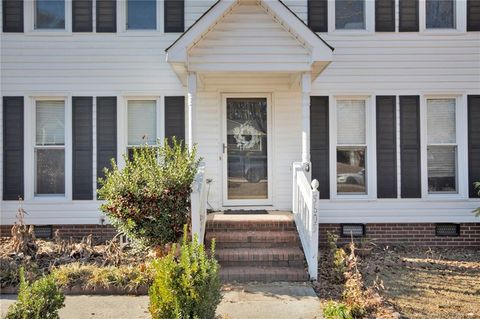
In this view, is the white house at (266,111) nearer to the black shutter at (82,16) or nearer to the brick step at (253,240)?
the black shutter at (82,16)

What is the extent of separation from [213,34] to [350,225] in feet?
14.6

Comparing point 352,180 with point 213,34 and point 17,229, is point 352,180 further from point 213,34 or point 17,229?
point 17,229

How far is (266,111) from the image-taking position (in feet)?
28.8

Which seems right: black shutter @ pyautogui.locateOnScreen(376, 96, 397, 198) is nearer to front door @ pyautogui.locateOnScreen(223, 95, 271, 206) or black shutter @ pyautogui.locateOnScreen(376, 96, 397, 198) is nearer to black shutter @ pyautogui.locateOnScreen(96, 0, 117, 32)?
front door @ pyautogui.locateOnScreen(223, 95, 271, 206)

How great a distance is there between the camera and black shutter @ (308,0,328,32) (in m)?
8.61

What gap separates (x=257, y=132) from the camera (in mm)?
8805

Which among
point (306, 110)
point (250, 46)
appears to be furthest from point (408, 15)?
point (250, 46)

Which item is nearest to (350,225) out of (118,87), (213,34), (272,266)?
(272,266)

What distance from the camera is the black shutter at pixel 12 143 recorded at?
851cm

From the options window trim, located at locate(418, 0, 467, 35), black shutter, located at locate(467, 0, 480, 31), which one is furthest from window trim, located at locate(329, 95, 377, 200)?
black shutter, located at locate(467, 0, 480, 31)

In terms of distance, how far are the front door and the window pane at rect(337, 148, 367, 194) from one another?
1442 millimetres

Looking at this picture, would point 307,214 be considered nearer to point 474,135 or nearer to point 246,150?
point 246,150

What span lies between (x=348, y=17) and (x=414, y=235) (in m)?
4.52

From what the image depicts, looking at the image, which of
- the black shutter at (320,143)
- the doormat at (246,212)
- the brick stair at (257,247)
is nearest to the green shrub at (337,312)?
the brick stair at (257,247)
